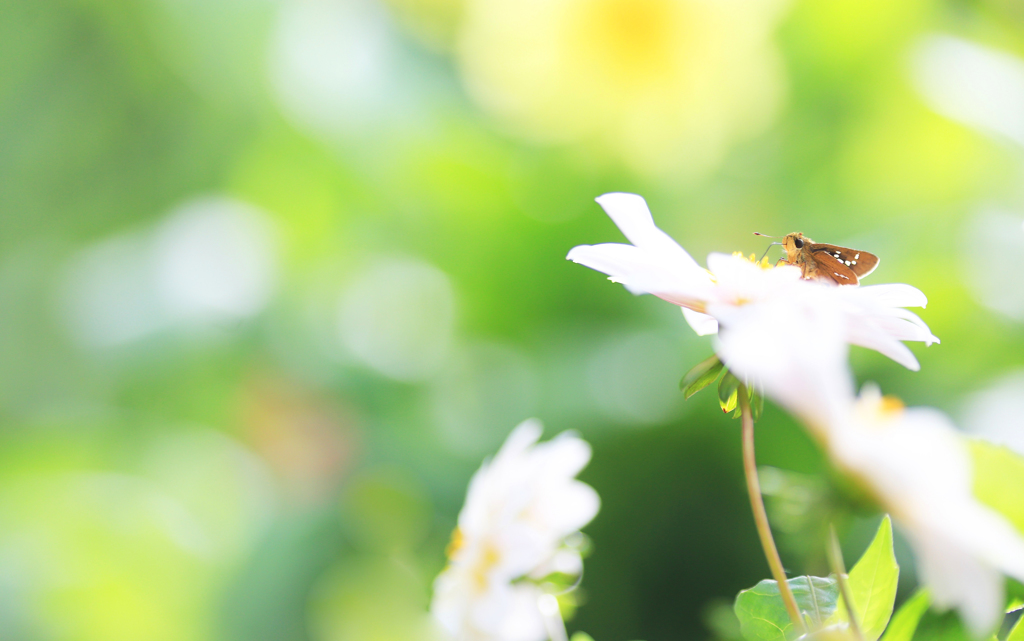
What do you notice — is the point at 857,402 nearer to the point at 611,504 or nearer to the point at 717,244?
the point at 611,504

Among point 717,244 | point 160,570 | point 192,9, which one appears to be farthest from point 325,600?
point 192,9

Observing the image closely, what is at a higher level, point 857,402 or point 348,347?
point 348,347

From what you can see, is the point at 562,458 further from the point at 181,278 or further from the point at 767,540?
the point at 181,278

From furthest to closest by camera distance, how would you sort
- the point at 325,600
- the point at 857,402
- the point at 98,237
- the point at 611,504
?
1. the point at 98,237
2. the point at 325,600
3. the point at 611,504
4. the point at 857,402

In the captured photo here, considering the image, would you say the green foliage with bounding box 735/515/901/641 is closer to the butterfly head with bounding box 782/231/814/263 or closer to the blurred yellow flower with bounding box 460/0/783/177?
the butterfly head with bounding box 782/231/814/263

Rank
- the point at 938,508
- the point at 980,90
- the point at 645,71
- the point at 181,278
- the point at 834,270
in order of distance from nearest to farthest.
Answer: the point at 938,508, the point at 834,270, the point at 980,90, the point at 645,71, the point at 181,278

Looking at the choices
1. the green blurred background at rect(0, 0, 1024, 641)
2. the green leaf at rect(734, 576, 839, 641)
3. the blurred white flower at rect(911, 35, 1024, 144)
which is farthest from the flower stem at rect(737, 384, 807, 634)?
the blurred white flower at rect(911, 35, 1024, 144)

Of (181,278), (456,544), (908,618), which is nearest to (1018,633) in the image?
(908,618)

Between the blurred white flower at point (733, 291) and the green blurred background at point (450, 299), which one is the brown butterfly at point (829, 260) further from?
the green blurred background at point (450, 299)
